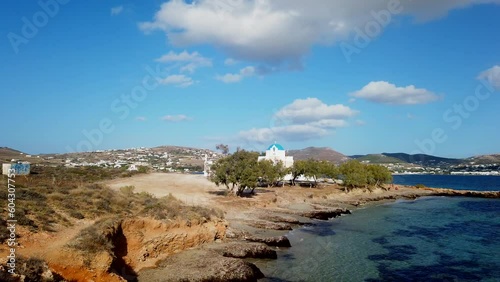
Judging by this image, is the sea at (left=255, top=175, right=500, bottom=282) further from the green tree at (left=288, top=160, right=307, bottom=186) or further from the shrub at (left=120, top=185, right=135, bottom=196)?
the green tree at (left=288, top=160, right=307, bottom=186)

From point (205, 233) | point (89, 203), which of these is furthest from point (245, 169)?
point (89, 203)

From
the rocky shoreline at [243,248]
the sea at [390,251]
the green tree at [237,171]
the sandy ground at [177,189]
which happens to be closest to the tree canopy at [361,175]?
the rocky shoreline at [243,248]

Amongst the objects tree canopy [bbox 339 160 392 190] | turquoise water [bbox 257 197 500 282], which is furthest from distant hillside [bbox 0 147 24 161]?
tree canopy [bbox 339 160 392 190]

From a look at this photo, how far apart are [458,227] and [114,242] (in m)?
44.3

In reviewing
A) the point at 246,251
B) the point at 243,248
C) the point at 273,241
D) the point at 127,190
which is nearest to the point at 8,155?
the point at 127,190

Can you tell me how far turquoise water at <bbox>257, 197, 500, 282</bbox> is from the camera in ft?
79.2

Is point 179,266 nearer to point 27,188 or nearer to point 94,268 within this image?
point 94,268

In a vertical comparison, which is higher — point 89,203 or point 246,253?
point 89,203

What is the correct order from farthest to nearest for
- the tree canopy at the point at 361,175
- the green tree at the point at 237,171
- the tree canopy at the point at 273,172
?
the tree canopy at the point at 361,175, the tree canopy at the point at 273,172, the green tree at the point at 237,171

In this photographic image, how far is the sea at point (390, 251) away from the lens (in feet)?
79.2

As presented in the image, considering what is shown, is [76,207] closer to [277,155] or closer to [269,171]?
[269,171]

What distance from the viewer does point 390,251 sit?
102ft

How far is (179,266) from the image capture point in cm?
2105

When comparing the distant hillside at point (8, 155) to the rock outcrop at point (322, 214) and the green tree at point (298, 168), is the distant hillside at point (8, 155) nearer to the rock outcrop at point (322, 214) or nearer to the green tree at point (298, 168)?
the green tree at point (298, 168)
